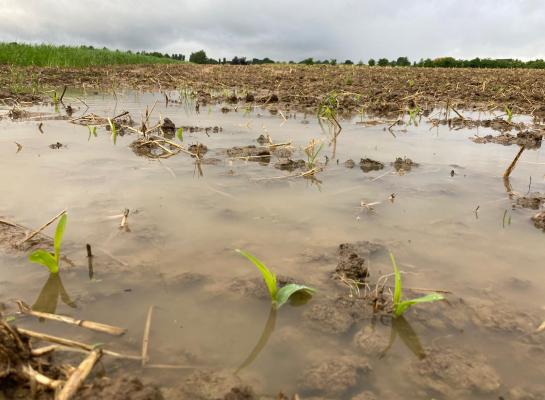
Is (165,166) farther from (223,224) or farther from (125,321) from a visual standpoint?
(125,321)

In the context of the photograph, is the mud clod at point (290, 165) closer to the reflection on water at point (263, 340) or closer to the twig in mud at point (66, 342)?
the reflection on water at point (263, 340)

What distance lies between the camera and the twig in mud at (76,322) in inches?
53.1

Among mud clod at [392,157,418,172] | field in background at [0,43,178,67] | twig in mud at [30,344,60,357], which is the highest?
field in background at [0,43,178,67]

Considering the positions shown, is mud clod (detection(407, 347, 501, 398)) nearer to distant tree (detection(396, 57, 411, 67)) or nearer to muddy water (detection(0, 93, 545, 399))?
muddy water (detection(0, 93, 545, 399))

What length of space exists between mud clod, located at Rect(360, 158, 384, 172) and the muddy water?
3.4 inches

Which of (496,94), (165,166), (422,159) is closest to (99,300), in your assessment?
(165,166)

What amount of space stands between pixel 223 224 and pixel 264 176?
948 millimetres

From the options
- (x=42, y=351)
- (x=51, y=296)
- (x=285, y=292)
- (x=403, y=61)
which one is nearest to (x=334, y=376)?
(x=285, y=292)

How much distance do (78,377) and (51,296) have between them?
563mm

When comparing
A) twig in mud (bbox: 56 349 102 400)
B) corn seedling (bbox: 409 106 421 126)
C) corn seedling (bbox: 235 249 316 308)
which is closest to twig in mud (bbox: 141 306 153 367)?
twig in mud (bbox: 56 349 102 400)

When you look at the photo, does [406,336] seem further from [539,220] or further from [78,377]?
[539,220]

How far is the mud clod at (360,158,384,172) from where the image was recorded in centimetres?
333

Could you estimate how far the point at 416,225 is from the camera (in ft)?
7.36

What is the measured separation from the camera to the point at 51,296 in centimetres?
154
